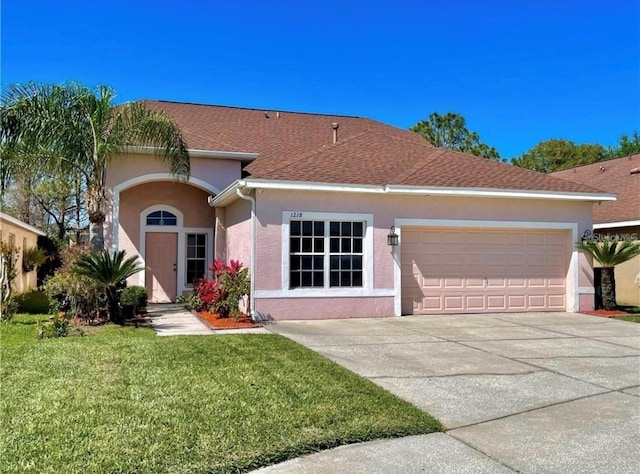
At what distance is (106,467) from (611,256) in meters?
13.5

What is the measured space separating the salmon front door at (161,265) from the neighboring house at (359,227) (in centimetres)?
3

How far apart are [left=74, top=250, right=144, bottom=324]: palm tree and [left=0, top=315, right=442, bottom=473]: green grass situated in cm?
285

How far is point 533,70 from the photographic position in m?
20.5

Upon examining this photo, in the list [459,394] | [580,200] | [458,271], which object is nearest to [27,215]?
[458,271]

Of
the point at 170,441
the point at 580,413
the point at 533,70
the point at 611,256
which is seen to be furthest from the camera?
the point at 533,70

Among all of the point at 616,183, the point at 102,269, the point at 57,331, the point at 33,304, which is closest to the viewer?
the point at 57,331

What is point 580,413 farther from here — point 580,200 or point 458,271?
point 580,200

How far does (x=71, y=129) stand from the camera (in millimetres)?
12375

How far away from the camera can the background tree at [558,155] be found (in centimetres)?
4331

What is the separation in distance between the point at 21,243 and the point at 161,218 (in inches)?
293

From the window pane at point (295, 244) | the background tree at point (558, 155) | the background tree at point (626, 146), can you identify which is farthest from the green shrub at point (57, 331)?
the background tree at point (626, 146)

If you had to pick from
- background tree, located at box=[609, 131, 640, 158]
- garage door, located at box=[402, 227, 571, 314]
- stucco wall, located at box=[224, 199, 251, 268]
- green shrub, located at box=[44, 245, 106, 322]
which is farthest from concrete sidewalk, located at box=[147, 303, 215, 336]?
background tree, located at box=[609, 131, 640, 158]

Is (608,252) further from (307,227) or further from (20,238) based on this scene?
(20,238)

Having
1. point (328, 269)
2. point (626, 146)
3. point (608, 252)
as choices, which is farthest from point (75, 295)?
point (626, 146)
